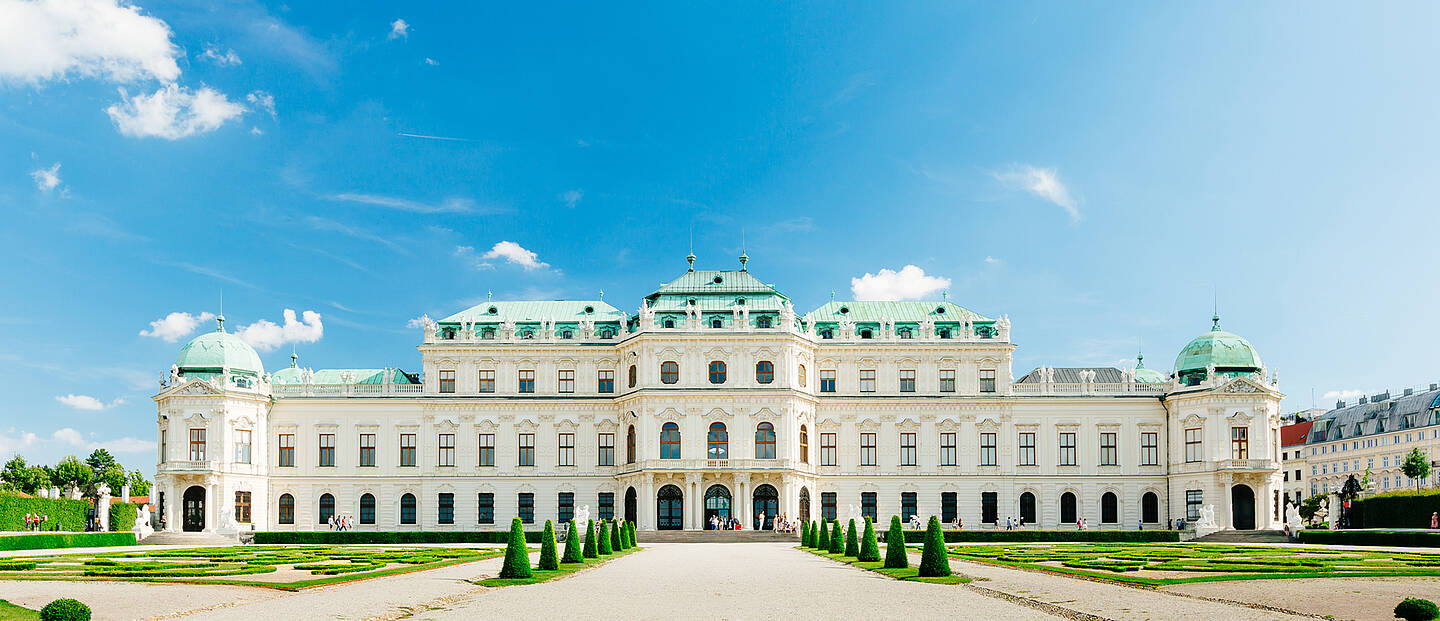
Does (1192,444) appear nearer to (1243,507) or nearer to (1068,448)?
(1243,507)

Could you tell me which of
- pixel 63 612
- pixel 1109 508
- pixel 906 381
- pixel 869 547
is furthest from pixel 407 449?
pixel 63 612

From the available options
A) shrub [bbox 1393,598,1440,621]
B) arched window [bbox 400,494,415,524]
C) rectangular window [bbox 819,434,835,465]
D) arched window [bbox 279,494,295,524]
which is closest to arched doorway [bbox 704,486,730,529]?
rectangular window [bbox 819,434,835,465]

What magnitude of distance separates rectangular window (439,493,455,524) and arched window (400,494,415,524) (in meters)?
1.66

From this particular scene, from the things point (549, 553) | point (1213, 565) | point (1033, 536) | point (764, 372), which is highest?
point (764, 372)

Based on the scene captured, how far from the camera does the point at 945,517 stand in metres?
73.2

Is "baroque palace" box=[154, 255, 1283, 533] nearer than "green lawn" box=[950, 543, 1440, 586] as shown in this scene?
No

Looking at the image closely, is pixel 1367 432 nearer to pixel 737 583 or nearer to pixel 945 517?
pixel 945 517

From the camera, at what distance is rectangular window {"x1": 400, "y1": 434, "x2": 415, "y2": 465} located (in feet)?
241

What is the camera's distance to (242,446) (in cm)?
7019

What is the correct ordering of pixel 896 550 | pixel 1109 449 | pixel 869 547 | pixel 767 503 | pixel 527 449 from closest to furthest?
1. pixel 896 550
2. pixel 869 547
3. pixel 767 503
4. pixel 1109 449
5. pixel 527 449

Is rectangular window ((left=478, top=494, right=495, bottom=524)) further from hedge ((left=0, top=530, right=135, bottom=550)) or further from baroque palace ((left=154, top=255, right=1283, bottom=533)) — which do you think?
hedge ((left=0, top=530, right=135, bottom=550))

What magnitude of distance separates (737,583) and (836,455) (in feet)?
148

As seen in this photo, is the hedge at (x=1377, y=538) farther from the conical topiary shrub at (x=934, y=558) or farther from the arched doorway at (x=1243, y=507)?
the conical topiary shrub at (x=934, y=558)

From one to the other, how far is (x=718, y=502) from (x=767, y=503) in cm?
268
